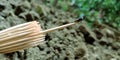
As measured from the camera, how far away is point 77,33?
1707 mm

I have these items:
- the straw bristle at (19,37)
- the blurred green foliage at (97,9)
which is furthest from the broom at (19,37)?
the blurred green foliage at (97,9)

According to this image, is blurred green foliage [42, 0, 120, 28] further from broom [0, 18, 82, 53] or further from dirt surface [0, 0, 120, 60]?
broom [0, 18, 82, 53]

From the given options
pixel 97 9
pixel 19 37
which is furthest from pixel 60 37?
pixel 97 9

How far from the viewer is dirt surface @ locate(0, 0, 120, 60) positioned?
51.1 inches

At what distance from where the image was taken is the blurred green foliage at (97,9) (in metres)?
2.04

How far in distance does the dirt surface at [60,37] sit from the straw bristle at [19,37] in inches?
5.9

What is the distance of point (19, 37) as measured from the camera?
94 centimetres

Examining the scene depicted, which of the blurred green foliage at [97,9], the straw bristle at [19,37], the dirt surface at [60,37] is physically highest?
the blurred green foliage at [97,9]

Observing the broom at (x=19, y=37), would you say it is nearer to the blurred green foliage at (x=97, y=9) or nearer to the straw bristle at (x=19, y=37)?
the straw bristle at (x=19, y=37)

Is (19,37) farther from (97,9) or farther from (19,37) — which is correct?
(97,9)

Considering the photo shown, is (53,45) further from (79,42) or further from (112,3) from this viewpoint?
(112,3)

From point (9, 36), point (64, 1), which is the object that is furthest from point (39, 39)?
point (64, 1)

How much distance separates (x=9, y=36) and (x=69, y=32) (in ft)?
2.41

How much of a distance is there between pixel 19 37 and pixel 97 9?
1339 mm
